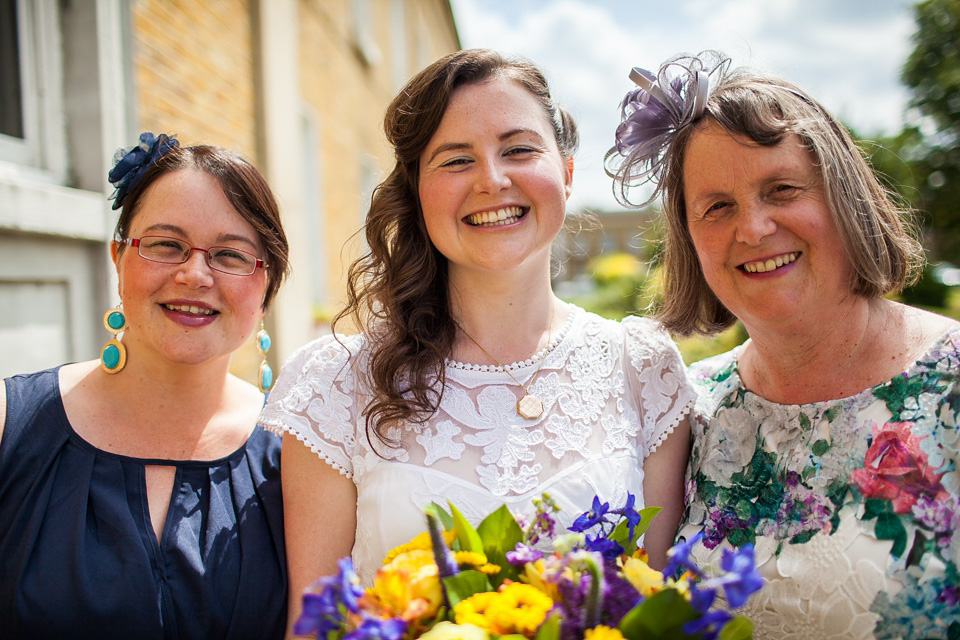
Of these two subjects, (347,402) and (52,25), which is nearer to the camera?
(347,402)

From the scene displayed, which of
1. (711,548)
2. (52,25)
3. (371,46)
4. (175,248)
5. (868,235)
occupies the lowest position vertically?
(711,548)

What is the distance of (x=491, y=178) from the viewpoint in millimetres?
2029

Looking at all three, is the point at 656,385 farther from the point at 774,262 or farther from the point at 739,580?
the point at 739,580

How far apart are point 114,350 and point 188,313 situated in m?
0.30

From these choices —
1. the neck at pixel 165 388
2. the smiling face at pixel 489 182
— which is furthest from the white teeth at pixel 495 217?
the neck at pixel 165 388

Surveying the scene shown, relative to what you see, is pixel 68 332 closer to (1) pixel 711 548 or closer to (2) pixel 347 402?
(2) pixel 347 402

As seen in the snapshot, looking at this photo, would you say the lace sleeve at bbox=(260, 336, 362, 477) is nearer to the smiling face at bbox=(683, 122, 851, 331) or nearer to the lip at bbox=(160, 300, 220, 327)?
the lip at bbox=(160, 300, 220, 327)

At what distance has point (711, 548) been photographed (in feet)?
6.26

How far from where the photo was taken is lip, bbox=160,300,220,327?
2.16 metres

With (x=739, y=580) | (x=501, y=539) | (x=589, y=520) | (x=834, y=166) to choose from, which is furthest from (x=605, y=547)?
(x=834, y=166)

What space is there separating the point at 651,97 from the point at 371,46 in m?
8.48

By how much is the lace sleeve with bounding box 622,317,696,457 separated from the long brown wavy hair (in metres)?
0.63

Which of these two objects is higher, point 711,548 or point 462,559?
point 462,559

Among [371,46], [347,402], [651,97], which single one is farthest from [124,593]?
[371,46]
